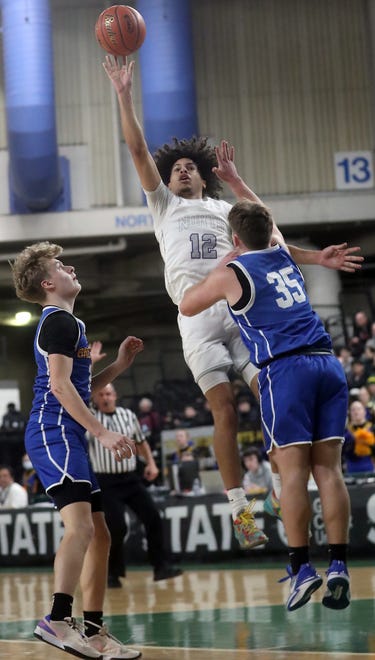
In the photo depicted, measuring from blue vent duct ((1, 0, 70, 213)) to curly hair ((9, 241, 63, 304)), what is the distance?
13864 mm

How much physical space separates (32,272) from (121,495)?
218 inches

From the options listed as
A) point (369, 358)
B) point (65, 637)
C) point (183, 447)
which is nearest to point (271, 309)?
point (65, 637)

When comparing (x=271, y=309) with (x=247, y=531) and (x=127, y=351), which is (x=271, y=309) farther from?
(x=247, y=531)

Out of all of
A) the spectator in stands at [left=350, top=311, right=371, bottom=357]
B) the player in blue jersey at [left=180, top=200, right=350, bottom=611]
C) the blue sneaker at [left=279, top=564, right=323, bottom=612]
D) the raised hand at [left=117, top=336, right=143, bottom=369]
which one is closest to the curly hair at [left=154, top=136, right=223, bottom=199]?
the raised hand at [left=117, top=336, right=143, bottom=369]

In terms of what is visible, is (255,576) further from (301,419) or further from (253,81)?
(253,81)

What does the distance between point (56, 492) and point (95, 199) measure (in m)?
16.5

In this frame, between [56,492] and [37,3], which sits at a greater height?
[37,3]

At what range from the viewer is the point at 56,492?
18.2 feet

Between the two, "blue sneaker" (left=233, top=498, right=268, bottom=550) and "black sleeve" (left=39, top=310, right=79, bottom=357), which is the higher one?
"black sleeve" (left=39, top=310, right=79, bottom=357)

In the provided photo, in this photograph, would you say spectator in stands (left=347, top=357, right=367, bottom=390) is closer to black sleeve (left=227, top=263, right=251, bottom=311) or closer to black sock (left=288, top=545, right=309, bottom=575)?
black sock (left=288, top=545, right=309, bottom=575)

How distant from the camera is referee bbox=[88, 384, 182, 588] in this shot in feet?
35.8

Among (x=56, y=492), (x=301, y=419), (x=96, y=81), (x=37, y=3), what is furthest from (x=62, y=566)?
(x=96, y=81)

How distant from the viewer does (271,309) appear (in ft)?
18.6

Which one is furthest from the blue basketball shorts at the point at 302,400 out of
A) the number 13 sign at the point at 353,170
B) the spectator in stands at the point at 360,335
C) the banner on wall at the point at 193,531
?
the number 13 sign at the point at 353,170
